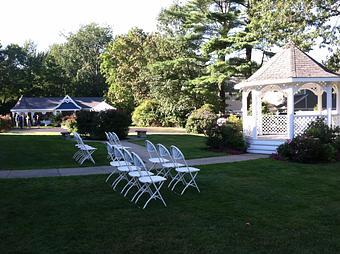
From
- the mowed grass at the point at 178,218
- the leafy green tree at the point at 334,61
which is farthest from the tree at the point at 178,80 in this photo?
the mowed grass at the point at 178,218

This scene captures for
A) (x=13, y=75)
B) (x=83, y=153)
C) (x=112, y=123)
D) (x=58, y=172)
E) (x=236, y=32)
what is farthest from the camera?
(x=13, y=75)

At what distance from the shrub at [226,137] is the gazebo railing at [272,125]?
→ 3.37ft

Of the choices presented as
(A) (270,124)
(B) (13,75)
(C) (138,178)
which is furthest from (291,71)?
(B) (13,75)

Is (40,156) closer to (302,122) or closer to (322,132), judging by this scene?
(302,122)

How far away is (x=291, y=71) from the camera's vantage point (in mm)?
17078

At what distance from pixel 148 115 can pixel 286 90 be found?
28.8 metres

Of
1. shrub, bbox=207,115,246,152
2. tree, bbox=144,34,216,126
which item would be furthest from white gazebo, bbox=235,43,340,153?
tree, bbox=144,34,216,126

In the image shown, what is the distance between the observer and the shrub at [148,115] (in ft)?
147

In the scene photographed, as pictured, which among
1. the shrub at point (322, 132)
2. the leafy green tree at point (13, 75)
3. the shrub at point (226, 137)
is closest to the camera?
the shrub at point (322, 132)

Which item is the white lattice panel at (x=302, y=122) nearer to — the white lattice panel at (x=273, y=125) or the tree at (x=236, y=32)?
the white lattice panel at (x=273, y=125)

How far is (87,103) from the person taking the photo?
65.9 metres

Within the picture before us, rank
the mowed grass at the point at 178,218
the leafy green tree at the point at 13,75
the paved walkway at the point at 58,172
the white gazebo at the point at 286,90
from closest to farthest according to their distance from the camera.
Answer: the mowed grass at the point at 178,218 < the paved walkway at the point at 58,172 < the white gazebo at the point at 286,90 < the leafy green tree at the point at 13,75

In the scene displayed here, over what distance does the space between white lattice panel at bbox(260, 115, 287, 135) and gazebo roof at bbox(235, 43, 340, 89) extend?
1861mm

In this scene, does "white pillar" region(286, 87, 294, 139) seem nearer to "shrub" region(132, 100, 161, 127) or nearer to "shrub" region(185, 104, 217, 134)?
"shrub" region(185, 104, 217, 134)
